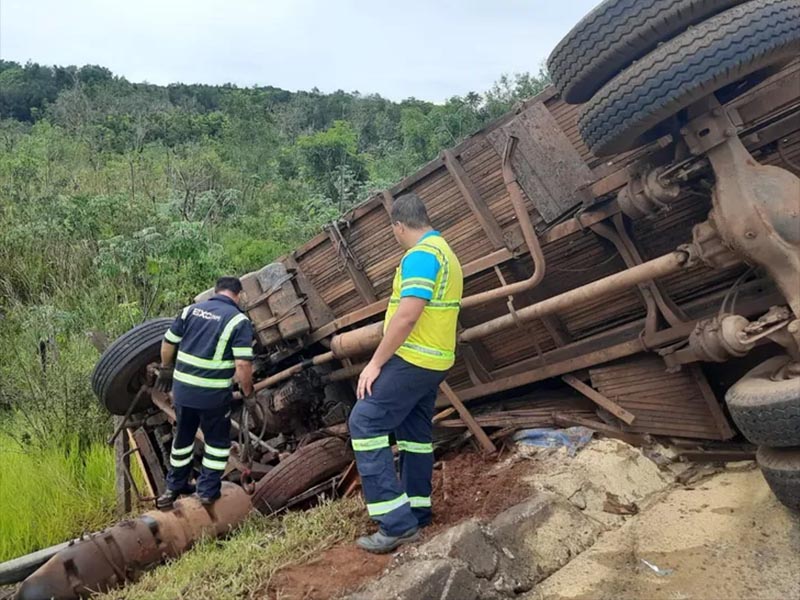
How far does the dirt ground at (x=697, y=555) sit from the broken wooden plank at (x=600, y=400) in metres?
0.68

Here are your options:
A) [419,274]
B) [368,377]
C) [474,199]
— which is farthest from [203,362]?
[474,199]

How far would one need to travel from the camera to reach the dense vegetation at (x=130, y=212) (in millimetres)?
7355

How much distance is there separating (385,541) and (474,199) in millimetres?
2230

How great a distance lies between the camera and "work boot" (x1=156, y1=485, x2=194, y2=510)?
4.16 metres

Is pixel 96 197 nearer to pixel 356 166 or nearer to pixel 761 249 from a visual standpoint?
pixel 356 166

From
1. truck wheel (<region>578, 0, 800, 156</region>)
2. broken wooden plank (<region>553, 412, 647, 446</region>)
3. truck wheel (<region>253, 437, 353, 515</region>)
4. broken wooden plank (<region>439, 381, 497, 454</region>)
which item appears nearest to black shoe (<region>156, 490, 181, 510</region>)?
truck wheel (<region>253, 437, 353, 515</region>)

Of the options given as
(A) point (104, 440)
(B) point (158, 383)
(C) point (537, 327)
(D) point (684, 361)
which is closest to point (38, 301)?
(A) point (104, 440)

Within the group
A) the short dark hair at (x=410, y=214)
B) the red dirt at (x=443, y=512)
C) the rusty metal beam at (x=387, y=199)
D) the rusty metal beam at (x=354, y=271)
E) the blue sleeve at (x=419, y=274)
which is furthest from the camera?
the rusty metal beam at (x=354, y=271)

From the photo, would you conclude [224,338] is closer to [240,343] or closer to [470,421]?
[240,343]

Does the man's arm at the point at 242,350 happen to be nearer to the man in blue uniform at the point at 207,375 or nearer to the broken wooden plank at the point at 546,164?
the man in blue uniform at the point at 207,375

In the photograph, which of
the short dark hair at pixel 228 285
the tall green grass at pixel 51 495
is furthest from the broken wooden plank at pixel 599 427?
the tall green grass at pixel 51 495

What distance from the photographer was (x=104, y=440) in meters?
6.72

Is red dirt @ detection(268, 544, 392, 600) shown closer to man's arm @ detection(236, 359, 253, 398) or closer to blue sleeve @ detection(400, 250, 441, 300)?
blue sleeve @ detection(400, 250, 441, 300)

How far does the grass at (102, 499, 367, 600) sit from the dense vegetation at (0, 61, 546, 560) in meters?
2.48
